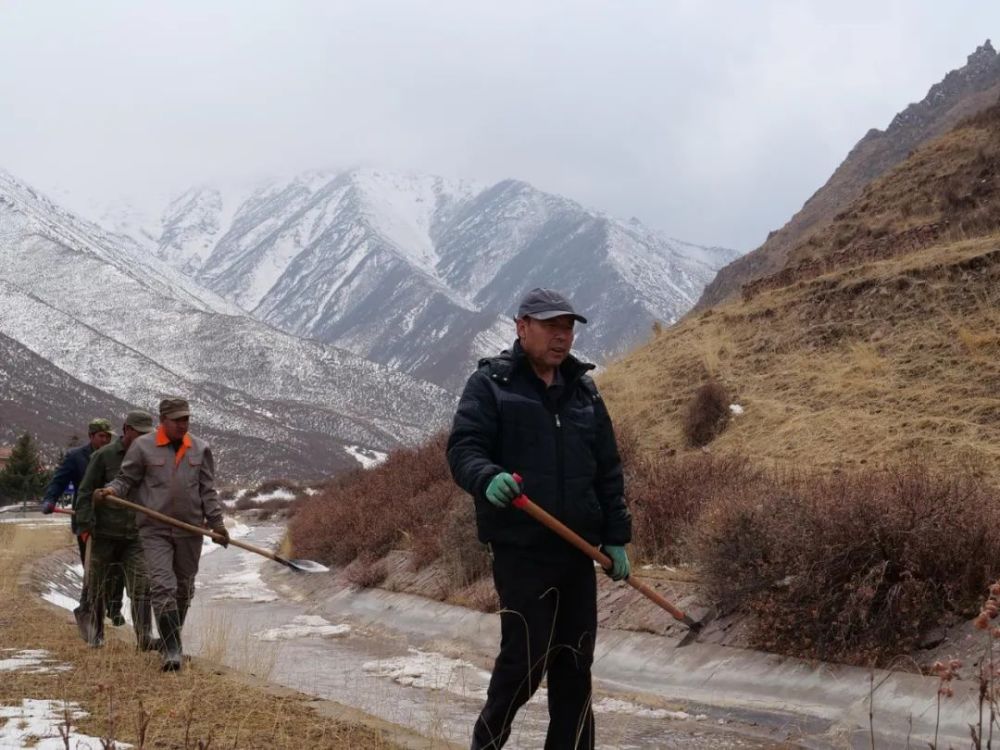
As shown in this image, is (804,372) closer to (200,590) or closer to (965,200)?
(965,200)

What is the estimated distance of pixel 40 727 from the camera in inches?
215

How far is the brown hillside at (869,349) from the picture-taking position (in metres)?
12.6

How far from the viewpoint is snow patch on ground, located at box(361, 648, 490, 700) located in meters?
8.66

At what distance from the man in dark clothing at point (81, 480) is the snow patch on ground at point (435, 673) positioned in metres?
2.23

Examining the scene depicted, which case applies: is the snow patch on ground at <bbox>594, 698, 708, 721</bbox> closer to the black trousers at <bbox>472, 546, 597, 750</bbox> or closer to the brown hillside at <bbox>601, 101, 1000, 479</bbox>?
the black trousers at <bbox>472, 546, 597, 750</bbox>

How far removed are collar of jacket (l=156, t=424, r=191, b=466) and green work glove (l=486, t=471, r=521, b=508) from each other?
453 centimetres

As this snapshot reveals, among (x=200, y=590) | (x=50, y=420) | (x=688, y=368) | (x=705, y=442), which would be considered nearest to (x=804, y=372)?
(x=705, y=442)

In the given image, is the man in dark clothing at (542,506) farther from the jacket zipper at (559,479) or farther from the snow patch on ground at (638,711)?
the snow patch on ground at (638,711)

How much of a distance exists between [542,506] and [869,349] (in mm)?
11530

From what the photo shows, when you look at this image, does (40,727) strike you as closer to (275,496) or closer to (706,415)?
(706,415)

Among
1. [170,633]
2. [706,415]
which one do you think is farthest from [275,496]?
[170,633]

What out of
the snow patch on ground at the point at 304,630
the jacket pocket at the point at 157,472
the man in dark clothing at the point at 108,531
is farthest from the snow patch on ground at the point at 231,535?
the jacket pocket at the point at 157,472

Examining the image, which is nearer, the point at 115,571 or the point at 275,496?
the point at 115,571

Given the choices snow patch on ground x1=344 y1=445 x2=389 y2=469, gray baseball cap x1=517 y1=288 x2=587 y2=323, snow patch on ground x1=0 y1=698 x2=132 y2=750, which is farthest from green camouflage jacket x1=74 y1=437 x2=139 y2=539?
snow patch on ground x1=344 y1=445 x2=389 y2=469
